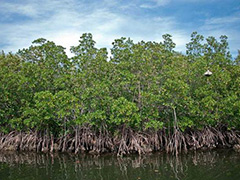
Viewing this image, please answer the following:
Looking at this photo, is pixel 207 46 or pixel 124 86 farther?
pixel 207 46

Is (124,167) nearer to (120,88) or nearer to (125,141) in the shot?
(125,141)

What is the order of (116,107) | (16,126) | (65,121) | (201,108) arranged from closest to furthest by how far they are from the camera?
(116,107) → (201,108) → (65,121) → (16,126)

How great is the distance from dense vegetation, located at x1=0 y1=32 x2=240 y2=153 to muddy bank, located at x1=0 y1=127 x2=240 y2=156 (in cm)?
9

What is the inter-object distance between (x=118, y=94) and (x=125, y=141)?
2.96 metres

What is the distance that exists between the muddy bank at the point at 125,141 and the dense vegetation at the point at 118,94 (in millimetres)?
89

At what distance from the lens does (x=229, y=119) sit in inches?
604

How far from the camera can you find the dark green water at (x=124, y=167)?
10688 mm

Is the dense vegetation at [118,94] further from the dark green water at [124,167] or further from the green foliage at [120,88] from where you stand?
the dark green water at [124,167]

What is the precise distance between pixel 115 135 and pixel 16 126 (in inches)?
277

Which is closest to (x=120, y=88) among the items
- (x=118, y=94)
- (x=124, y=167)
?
(x=118, y=94)

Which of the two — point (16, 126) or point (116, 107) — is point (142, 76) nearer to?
point (116, 107)

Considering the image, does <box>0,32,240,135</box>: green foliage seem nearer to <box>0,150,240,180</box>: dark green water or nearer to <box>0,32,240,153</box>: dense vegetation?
<box>0,32,240,153</box>: dense vegetation

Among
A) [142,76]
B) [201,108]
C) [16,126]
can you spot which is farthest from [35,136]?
[201,108]

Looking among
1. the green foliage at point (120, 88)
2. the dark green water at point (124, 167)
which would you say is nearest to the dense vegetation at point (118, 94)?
the green foliage at point (120, 88)
